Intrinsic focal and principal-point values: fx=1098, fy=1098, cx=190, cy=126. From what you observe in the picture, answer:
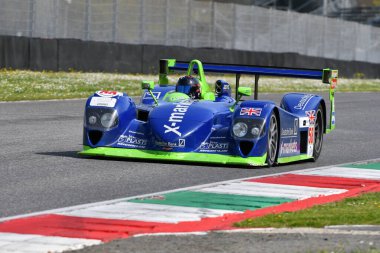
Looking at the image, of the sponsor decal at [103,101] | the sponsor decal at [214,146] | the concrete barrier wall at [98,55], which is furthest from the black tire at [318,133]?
the concrete barrier wall at [98,55]

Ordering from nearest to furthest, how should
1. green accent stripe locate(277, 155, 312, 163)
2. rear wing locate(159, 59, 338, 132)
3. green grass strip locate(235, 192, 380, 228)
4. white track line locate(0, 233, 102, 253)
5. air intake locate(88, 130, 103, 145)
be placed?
white track line locate(0, 233, 102, 253) < green grass strip locate(235, 192, 380, 228) < air intake locate(88, 130, 103, 145) < green accent stripe locate(277, 155, 312, 163) < rear wing locate(159, 59, 338, 132)

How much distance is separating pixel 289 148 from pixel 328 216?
503 centimetres

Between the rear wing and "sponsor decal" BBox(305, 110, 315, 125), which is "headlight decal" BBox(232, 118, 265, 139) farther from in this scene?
the rear wing

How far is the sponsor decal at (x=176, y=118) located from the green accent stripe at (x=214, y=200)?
2.48 meters

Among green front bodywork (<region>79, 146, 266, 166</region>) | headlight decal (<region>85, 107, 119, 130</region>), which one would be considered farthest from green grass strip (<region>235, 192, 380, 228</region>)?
headlight decal (<region>85, 107, 119, 130</region>)

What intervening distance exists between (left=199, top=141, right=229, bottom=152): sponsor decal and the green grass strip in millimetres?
3128

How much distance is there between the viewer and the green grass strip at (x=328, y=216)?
8039 millimetres

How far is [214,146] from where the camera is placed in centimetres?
1262

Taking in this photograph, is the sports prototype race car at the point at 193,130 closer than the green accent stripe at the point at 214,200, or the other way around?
the green accent stripe at the point at 214,200

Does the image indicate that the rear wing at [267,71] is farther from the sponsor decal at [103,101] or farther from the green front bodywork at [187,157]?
the green front bodywork at [187,157]

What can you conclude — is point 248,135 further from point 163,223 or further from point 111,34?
point 111,34

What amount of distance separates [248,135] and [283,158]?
93 cm

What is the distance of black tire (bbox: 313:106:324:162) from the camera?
1438 cm

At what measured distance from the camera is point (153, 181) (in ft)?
36.1
